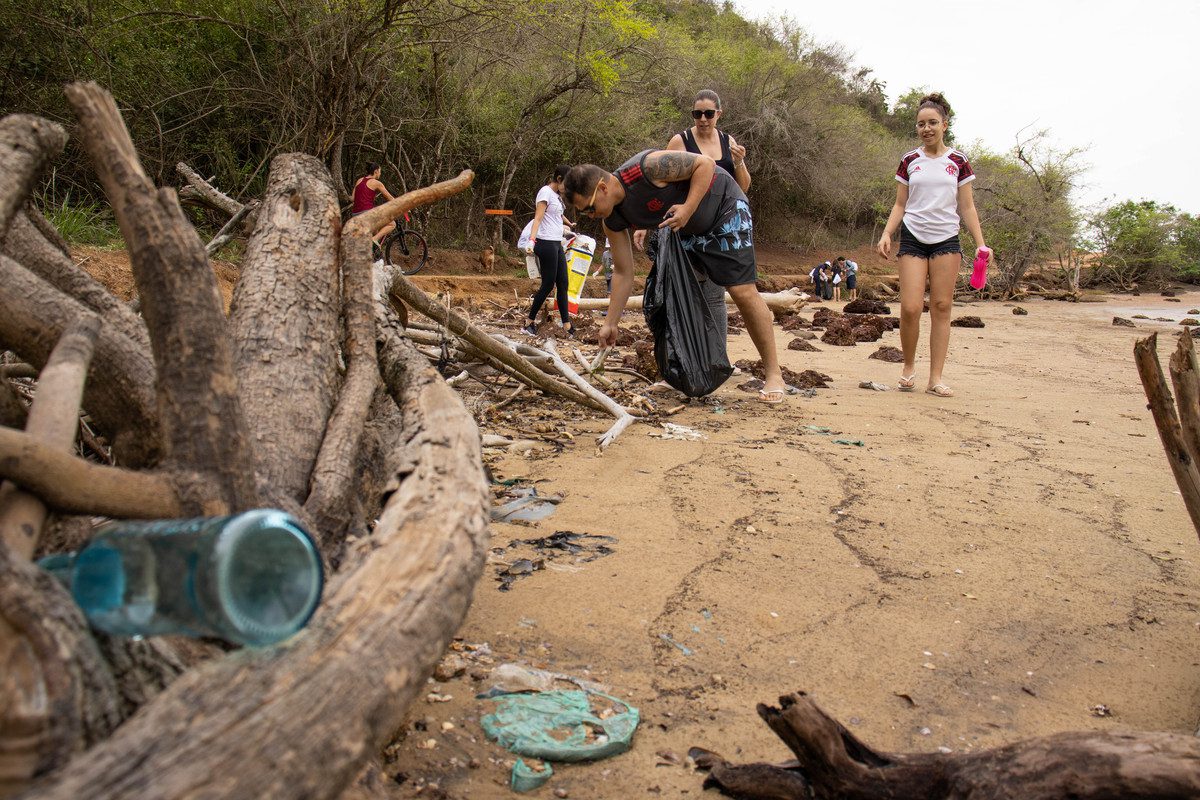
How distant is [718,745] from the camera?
197 centimetres

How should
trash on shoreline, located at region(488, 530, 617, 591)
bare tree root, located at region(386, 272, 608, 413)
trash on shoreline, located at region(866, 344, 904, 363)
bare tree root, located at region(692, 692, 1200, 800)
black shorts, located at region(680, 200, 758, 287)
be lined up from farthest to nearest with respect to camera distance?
1. trash on shoreline, located at region(866, 344, 904, 363)
2. black shorts, located at region(680, 200, 758, 287)
3. bare tree root, located at region(386, 272, 608, 413)
4. trash on shoreline, located at region(488, 530, 617, 591)
5. bare tree root, located at region(692, 692, 1200, 800)

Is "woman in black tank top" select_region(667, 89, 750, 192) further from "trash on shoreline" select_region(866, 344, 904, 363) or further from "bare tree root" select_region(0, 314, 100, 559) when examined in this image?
"bare tree root" select_region(0, 314, 100, 559)

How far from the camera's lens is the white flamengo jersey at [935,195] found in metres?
6.07

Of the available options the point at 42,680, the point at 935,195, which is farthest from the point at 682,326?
the point at 42,680

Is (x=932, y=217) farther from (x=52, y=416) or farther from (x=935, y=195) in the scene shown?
(x=52, y=416)

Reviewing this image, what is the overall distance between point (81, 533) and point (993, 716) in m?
1.95

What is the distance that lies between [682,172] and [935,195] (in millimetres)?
2065

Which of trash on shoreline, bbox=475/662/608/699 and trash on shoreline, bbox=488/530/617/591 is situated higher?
trash on shoreline, bbox=488/530/617/591

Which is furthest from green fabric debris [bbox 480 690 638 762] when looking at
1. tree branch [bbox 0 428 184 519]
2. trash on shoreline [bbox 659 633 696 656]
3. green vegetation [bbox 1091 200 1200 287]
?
green vegetation [bbox 1091 200 1200 287]

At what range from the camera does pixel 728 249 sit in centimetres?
527

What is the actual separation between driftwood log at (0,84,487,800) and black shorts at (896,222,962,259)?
182 inches

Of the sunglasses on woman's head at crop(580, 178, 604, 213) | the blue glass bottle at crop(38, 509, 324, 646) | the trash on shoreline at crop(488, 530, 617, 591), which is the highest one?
the sunglasses on woman's head at crop(580, 178, 604, 213)

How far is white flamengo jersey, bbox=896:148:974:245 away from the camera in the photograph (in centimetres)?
607

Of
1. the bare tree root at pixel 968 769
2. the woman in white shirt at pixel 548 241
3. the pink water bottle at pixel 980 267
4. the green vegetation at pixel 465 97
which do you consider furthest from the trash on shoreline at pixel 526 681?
the green vegetation at pixel 465 97
